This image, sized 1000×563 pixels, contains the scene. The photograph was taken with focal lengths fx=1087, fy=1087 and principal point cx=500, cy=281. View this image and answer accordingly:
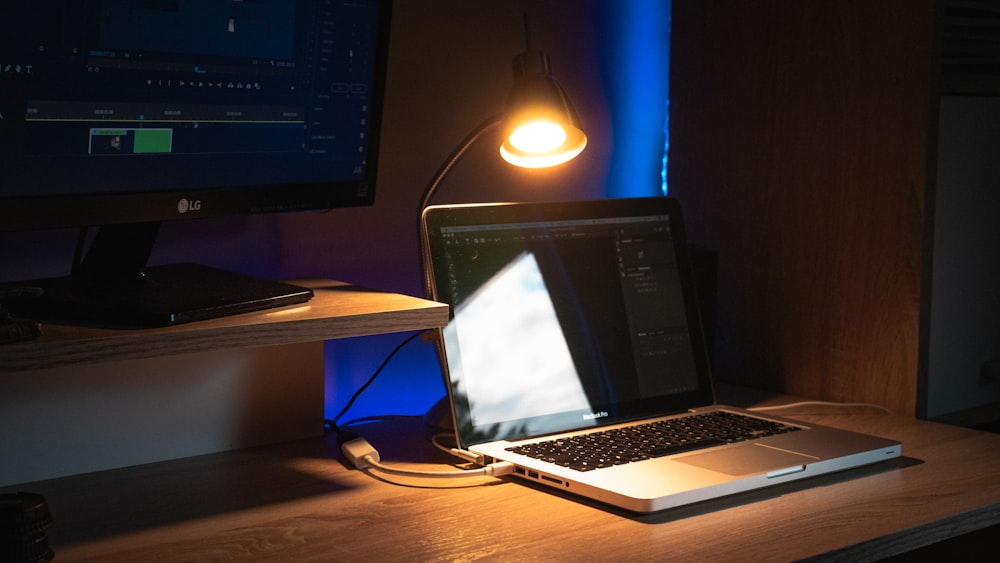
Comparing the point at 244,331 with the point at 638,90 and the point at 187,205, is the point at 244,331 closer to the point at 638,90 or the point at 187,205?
the point at 187,205

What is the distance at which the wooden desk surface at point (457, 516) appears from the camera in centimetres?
97

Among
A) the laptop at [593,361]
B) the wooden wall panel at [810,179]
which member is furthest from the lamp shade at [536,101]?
the wooden wall panel at [810,179]

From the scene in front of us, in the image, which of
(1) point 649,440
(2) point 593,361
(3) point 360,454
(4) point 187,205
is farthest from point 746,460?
(4) point 187,205

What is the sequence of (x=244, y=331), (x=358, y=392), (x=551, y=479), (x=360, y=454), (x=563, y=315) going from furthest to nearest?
(x=358, y=392) < (x=563, y=315) < (x=360, y=454) < (x=551, y=479) < (x=244, y=331)

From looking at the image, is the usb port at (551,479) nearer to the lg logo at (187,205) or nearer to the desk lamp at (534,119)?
the desk lamp at (534,119)

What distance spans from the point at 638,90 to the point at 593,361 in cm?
60

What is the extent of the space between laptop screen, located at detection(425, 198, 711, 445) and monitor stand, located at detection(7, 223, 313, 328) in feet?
0.73

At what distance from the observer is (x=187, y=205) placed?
112 cm

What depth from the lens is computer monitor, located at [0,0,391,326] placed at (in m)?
1.00

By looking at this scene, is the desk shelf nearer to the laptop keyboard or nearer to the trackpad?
the laptop keyboard

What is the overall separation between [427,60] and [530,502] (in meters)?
0.70

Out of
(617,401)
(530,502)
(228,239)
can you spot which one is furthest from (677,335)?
(228,239)

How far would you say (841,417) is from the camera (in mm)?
1465

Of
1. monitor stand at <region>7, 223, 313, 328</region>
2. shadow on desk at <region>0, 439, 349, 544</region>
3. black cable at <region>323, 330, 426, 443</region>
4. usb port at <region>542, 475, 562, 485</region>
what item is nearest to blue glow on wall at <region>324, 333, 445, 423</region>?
black cable at <region>323, 330, 426, 443</region>
